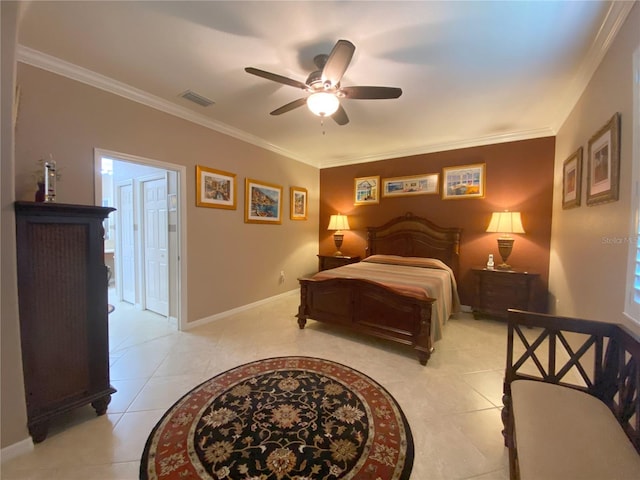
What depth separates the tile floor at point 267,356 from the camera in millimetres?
1396

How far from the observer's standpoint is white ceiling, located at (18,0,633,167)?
1.64 metres

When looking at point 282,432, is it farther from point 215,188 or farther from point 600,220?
point 215,188

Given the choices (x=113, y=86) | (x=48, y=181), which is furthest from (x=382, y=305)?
(x=113, y=86)

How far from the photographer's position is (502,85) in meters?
2.46

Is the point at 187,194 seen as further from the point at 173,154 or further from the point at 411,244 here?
the point at 411,244

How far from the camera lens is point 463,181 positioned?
158 inches

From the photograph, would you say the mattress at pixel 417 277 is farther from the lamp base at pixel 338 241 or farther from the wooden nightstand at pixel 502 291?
the lamp base at pixel 338 241

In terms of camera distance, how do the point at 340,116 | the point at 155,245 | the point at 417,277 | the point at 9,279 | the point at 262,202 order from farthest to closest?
1. the point at 262,202
2. the point at 155,245
3. the point at 417,277
4. the point at 340,116
5. the point at 9,279

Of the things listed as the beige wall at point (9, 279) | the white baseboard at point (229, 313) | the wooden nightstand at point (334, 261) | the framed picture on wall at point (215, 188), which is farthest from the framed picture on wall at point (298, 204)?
the beige wall at point (9, 279)

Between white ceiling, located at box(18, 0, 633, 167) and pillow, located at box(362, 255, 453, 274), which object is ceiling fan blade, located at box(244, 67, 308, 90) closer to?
white ceiling, located at box(18, 0, 633, 167)

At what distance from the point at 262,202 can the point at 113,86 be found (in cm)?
219

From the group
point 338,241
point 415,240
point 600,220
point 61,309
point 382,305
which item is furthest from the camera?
point 338,241

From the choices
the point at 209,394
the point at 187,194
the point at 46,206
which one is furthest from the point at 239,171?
the point at 209,394

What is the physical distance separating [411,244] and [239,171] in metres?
3.06
